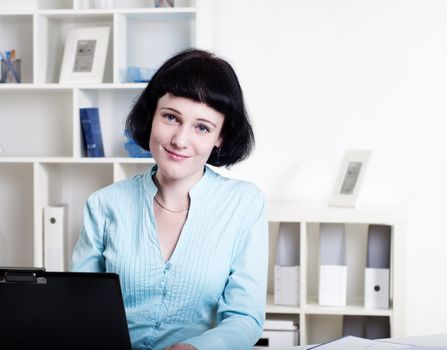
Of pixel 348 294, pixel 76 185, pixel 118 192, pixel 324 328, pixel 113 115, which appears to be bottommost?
pixel 324 328

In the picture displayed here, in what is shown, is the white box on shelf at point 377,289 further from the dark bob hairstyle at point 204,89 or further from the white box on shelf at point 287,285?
the dark bob hairstyle at point 204,89

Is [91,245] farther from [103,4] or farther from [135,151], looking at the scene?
[103,4]

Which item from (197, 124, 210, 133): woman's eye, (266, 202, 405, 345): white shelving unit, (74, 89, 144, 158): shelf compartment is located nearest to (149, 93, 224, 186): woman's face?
(197, 124, 210, 133): woman's eye

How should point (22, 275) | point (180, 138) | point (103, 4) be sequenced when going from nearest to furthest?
1. point (22, 275)
2. point (180, 138)
3. point (103, 4)

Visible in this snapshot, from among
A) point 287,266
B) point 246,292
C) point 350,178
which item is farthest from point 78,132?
point 246,292

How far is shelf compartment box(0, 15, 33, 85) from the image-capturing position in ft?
12.6

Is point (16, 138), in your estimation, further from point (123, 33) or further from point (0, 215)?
point (123, 33)

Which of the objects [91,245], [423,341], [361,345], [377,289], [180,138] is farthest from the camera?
[377,289]

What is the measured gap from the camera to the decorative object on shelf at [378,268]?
10.8ft

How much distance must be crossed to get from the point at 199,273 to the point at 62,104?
7.43 ft

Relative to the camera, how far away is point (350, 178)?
11.1 ft

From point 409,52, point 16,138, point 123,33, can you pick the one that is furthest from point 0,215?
point 409,52

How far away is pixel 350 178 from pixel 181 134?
5.84 ft

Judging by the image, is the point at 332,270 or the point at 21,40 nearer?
the point at 332,270
